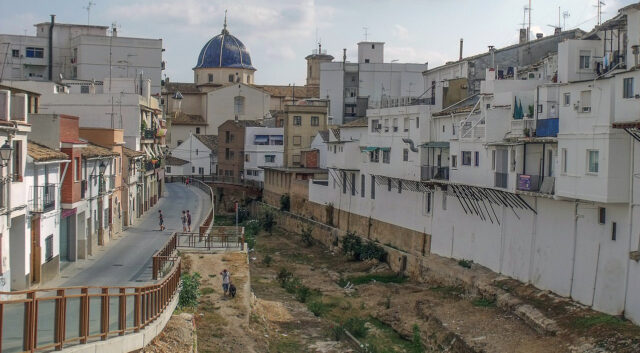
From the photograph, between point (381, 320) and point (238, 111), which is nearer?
point (381, 320)

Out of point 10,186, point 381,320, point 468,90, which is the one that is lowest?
point 381,320

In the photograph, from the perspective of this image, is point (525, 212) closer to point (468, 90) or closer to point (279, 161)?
point (468, 90)

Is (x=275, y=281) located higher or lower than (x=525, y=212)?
lower

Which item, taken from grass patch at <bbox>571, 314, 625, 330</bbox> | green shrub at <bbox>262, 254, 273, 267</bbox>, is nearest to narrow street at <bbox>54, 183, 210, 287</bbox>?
green shrub at <bbox>262, 254, 273, 267</bbox>

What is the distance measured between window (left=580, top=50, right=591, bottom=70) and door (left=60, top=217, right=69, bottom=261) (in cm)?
1963

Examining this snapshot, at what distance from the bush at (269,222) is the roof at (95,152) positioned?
25.1 meters

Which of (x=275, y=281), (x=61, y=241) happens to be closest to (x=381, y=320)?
(x=275, y=281)

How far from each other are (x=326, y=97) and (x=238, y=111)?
75.3ft

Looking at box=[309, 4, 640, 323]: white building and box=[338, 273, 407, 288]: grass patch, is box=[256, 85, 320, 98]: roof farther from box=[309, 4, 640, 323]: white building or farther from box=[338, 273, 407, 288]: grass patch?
box=[338, 273, 407, 288]: grass patch

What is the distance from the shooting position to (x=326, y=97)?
7762 centimetres

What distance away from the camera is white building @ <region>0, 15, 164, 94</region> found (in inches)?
2751

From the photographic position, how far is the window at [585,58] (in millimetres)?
30719

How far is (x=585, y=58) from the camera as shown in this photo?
3084 cm

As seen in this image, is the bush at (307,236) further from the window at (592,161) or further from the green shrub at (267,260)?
the window at (592,161)
